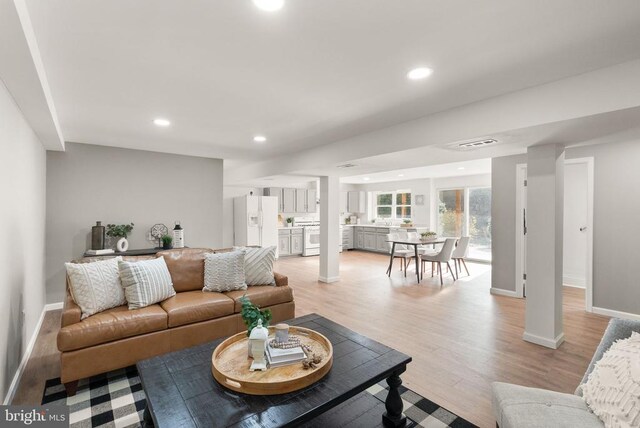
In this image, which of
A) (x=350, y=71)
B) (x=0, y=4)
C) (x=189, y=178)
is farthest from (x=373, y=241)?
(x=0, y=4)

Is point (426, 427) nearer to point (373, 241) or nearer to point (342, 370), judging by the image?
point (342, 370)

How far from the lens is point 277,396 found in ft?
5.16

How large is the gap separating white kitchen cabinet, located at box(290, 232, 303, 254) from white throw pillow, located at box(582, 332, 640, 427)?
309 inches

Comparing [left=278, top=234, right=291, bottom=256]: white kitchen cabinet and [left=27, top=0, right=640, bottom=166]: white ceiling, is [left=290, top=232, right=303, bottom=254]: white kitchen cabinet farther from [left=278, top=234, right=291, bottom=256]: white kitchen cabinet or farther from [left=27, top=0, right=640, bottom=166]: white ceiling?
[left=27, top=0, right=640, bottom=166]: white ceiling

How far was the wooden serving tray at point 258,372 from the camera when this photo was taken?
1584 mm

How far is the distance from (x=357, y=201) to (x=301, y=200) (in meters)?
2.12

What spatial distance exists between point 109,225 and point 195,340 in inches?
113

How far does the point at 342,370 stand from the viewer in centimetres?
180

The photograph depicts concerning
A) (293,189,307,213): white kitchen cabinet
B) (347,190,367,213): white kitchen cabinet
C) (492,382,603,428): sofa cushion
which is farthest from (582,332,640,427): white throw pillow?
(347,190,367,213): white kitchen cabinet

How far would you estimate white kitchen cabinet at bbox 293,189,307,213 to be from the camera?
9.70m

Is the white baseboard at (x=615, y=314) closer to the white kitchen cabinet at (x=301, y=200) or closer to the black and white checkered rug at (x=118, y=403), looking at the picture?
the black and white checkered rug at (x=118, y=403)

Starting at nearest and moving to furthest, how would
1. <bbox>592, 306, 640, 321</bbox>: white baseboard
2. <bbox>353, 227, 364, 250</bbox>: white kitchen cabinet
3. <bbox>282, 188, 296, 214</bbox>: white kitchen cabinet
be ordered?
<bbox>592, 306, 640, 321</bbox>: white baseboard
<bbox>282, 188, 296, 214</bbox>: white kitchen cabinet
<bbox>353, 227, 364, 250</bbox>: white kitchen cabinet

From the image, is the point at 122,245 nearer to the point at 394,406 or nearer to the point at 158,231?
the point at 158,231

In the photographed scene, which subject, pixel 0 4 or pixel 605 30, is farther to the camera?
pixel 605 30
